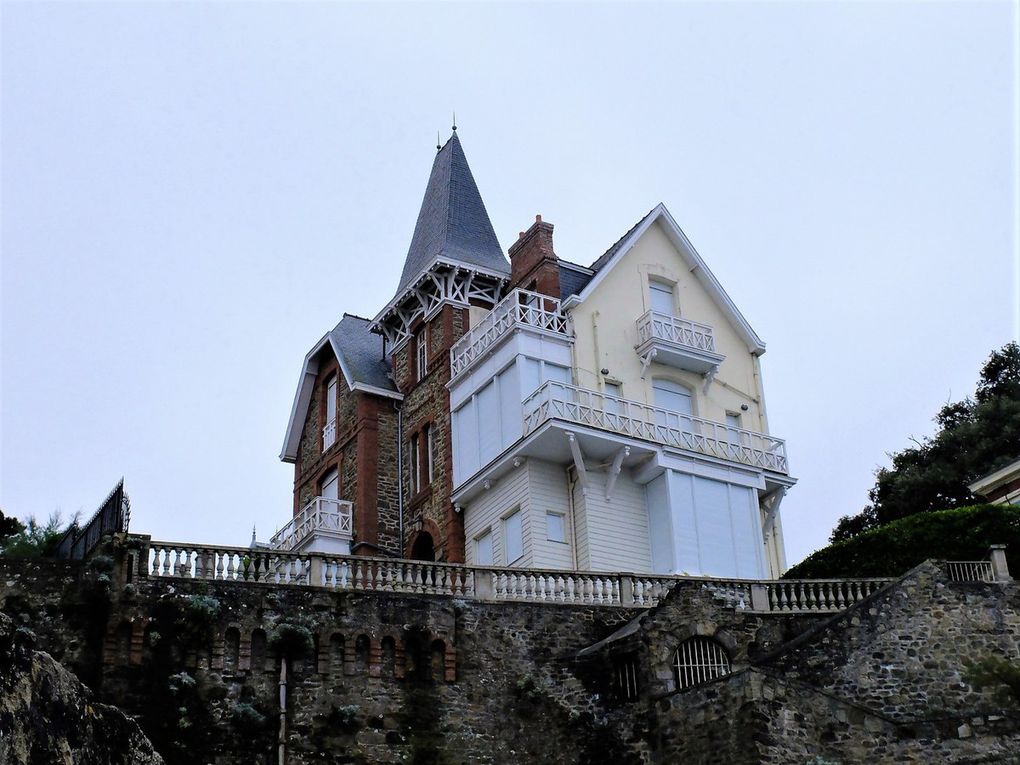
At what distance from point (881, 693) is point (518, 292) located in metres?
13.3

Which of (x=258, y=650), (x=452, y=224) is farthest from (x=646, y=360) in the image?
(x=258, y=650)

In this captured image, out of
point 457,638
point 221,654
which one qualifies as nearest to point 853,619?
point 457,638

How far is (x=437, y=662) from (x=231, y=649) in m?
3.67

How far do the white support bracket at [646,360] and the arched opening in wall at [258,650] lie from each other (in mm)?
13492

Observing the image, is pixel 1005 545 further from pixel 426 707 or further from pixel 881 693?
pixel 426 707

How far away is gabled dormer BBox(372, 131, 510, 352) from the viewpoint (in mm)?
36781

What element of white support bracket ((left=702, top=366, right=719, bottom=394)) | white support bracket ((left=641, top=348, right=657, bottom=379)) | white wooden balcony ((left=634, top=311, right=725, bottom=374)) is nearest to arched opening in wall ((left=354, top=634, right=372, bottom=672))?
white support bracket ((left=641, top=348, right=657, bottom=379))

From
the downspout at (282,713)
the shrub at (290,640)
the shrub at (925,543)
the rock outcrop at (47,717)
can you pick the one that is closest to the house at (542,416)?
the shrub at (925,543)

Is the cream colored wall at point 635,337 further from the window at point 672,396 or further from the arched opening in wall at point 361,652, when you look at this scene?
the arched opening in wall at point 361,652

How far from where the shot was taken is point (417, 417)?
121 ft

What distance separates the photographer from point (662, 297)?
36875 mm

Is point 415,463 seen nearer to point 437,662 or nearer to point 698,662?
point 437,662

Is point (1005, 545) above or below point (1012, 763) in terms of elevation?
above

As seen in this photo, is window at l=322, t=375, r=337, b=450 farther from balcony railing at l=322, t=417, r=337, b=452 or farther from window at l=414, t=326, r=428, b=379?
→ window at l=414, t=326, r=428, b=379
